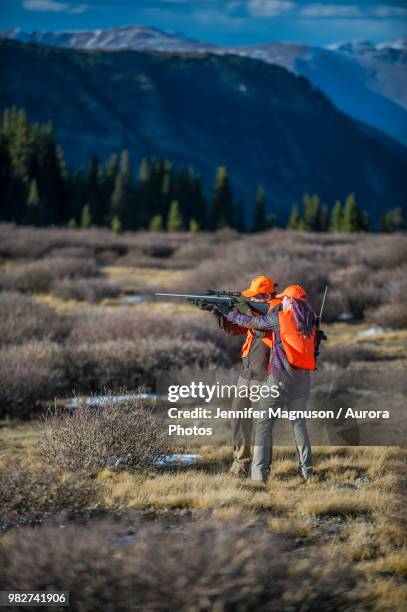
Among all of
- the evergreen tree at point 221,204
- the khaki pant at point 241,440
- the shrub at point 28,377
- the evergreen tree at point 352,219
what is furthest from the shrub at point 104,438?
the evergreen tree at point 221,204

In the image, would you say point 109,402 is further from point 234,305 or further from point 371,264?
point 371,264

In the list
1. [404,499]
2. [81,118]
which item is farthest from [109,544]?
[81,118]

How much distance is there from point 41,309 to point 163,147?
16608 centimetres

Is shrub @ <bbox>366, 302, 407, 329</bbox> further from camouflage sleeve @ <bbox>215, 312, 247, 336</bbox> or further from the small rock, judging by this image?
camouflage sleeve @ <bbox>215, 312, 247, 336</bbox>

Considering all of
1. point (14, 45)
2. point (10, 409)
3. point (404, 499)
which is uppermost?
point (14, 45)

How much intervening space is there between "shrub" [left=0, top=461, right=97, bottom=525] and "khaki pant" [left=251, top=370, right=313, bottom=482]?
1.52 metres

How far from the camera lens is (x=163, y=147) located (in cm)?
17525

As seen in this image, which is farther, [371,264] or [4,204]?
[4,204]

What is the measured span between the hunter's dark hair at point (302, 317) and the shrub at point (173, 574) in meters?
2.10

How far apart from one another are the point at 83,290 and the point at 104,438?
14336 millimetres

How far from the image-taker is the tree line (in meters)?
56.7

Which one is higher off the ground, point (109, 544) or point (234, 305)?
point (234, 305)

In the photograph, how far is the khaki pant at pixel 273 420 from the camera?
579 centimetres

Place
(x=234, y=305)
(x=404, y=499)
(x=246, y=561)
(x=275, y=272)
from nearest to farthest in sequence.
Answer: (x=246, y=561)
(x=404, y=499)
(x=234, y=305)
(x=275, y=272)
